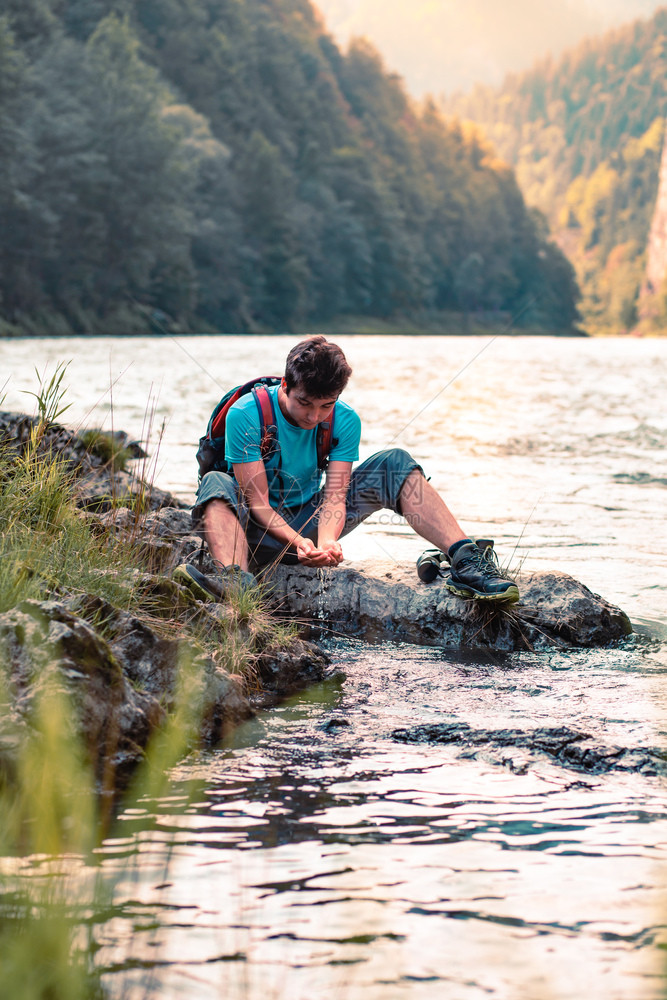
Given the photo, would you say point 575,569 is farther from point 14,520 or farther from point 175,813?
point 175,813

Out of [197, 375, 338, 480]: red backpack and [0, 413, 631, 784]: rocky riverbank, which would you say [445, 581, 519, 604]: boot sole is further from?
[197, 375, 338, 480]: red backpack

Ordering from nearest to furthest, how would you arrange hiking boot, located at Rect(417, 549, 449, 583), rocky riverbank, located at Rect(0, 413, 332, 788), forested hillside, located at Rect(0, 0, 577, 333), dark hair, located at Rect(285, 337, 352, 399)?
rocky riverbank, located at Rect(0, 413, 332, 788) → dark hair, located at Rect(285, 337, 352, 399) → hiking boot, located at Rect(417, 549, 449, 583) → forested hillside, located at Rect(0, 0, 577, 333)

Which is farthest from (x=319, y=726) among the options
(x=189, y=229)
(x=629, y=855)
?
(x=189, y=229)

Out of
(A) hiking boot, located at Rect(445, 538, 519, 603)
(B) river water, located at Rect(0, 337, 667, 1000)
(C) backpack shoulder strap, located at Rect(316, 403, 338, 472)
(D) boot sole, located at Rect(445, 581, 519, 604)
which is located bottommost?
(B) river water, located at Rect(0, 337, 667, 1000)

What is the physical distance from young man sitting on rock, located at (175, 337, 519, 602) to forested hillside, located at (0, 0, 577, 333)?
20.8 meters

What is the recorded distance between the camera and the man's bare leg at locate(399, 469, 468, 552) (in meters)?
5.48

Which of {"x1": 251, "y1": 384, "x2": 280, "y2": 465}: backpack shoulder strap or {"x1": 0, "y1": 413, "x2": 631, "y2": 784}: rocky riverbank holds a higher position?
{"x1": 251, "y1": 384, "x2": 280, "y2": 465}: backpack shoulder strap

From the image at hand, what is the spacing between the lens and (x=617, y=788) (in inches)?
134

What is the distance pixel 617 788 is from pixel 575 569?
11.9ft

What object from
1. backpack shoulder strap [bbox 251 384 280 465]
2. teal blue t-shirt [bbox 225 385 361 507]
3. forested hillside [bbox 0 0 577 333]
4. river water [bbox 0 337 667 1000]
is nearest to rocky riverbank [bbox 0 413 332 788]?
river water [bbox 0 337 667 1000]

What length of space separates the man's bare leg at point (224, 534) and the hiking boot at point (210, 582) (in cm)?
21

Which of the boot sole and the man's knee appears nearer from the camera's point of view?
the boot sole

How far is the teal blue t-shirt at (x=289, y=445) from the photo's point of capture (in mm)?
5109

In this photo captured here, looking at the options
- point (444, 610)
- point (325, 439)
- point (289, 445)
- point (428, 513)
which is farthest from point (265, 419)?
point (444, 610)
